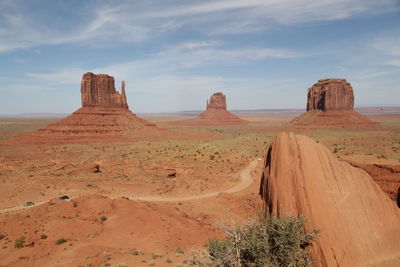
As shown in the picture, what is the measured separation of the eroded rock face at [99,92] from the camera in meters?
90.6

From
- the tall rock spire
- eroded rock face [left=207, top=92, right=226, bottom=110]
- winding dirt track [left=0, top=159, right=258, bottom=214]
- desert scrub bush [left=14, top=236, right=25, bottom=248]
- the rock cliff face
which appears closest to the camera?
the rock cliff face

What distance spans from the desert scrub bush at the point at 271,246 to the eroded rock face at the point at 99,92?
92794mm

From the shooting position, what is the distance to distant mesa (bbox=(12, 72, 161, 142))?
7975 cm

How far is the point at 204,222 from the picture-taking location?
20.1m

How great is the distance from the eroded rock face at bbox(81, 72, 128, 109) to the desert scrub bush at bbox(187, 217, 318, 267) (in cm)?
9279

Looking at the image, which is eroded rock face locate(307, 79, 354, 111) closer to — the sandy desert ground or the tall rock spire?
Answer: the sandy desert ground

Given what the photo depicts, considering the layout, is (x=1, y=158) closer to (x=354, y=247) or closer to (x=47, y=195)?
(x=47, y=195)

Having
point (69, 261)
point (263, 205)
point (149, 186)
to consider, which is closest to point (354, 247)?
point (263, 205)

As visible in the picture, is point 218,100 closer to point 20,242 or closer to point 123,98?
point 123,98

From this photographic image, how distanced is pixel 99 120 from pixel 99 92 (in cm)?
1227

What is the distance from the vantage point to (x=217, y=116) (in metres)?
179

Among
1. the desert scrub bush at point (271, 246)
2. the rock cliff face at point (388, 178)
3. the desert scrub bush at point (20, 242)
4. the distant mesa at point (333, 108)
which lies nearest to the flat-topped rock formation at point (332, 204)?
the desert scrub bush at point (271, 246)

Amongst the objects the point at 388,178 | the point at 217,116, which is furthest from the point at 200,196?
the point at 217,116

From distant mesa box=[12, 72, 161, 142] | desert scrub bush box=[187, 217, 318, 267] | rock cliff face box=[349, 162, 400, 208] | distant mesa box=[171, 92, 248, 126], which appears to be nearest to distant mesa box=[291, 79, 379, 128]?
distant mesa box=[171, 92, 248, 126]
